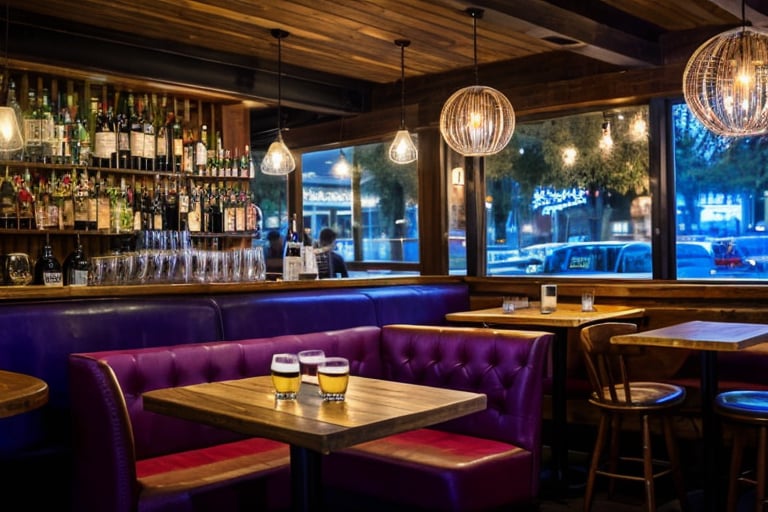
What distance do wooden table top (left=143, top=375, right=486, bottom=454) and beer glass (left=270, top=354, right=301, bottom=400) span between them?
3 cm

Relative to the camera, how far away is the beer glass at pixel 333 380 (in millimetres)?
2389

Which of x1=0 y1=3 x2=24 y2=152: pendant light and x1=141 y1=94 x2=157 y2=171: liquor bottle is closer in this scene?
x1=0 y1=3 x2=24 y2=152: pendant light

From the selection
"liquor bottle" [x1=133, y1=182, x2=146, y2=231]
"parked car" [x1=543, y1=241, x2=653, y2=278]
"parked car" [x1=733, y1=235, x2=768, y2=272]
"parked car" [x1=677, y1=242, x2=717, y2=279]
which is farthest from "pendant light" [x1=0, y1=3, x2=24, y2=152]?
"parked car" [x1=733, y1=235, x2=768, y2=272]

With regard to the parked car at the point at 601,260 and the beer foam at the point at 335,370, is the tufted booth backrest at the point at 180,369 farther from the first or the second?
the parked car at the point at 601,260

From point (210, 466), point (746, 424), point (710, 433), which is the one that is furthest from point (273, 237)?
point (746, 424)

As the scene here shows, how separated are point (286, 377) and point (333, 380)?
0.15m

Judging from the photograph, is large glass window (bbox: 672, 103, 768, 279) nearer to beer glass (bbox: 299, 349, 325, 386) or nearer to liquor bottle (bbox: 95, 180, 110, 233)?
beer glass (bbox: 299, 349, 325, 386)

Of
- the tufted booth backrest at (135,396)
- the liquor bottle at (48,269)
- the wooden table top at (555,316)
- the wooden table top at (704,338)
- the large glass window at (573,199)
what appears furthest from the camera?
the large glass window at (573,199)

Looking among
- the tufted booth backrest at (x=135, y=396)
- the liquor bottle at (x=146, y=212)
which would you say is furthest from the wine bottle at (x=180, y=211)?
the tufted booth backrest at (x=135, y=396)

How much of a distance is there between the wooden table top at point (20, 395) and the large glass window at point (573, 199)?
4.58 meters

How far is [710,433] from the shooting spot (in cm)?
348

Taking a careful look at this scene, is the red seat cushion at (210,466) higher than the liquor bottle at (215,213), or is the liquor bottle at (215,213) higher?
the liquor bottle at (215,213)

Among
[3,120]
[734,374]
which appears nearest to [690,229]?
[734,374]

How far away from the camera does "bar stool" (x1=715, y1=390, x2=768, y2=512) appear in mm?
3283
